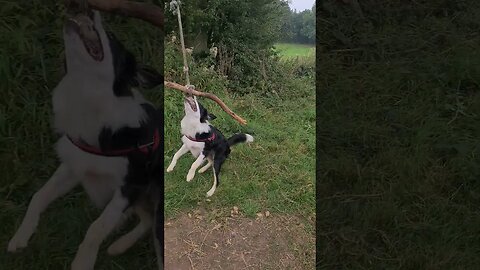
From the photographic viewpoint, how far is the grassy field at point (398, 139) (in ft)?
6.56

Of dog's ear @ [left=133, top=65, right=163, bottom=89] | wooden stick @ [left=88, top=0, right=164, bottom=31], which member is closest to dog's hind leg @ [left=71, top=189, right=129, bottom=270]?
dog's ear @ [left=133, top=65, right=163, bottom=89]

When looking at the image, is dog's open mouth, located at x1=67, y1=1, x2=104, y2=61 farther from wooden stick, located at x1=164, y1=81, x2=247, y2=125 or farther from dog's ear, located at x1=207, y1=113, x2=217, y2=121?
dog's ear, located at x1=207, y1=113, x2=217, y2=121

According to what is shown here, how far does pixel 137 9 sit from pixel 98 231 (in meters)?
0.77

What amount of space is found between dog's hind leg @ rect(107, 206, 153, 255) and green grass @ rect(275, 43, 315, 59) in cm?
73

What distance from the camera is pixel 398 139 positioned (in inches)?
83.7

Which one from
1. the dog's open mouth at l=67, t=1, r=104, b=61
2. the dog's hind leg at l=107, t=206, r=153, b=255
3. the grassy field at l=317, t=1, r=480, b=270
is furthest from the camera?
the grassy field at l=317, t=1, r=480, b=270

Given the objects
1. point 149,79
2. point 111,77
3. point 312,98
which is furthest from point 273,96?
point 111,77

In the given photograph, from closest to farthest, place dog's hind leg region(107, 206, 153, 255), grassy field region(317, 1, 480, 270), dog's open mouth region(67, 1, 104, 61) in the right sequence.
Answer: dog's open mouth region(67, 1, 104, 61) < dog's hind leg region(107, 206, 153, 255) < grassy field region(317, 1, 480, 270)

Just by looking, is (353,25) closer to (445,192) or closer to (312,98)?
(312,98)

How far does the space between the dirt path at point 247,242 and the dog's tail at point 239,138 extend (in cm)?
24

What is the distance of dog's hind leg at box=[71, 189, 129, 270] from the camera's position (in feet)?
5.97

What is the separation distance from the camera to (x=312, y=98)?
1867mm

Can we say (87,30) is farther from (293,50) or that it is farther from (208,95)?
(293,50)

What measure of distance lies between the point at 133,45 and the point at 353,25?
34.8 inches
